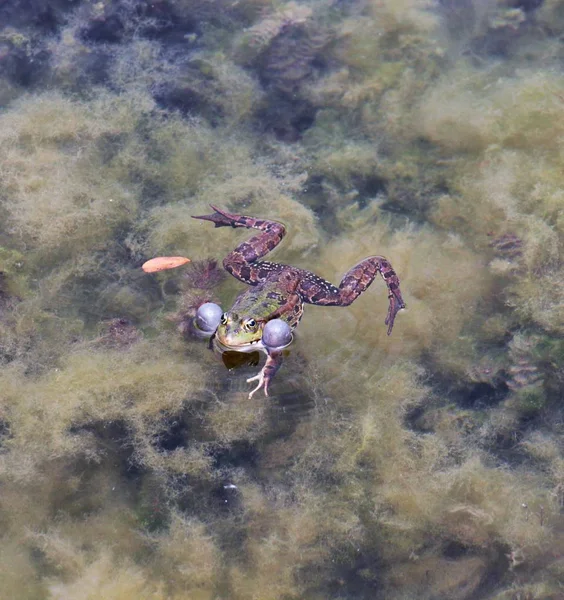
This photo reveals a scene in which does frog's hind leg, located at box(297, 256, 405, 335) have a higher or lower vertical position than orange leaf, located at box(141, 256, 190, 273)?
lower

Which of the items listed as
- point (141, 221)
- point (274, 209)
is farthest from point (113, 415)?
point (274, 209)

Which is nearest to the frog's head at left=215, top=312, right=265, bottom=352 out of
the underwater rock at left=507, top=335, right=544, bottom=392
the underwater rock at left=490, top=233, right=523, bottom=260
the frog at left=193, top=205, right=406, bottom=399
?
the frog at left=193, top=205, right=406, bottom=399

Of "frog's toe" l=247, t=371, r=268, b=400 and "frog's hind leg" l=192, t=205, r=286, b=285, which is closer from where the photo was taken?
"frog's toe" l=247, t=371, r=268, b=400

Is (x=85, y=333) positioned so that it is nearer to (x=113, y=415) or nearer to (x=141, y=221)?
(x=113, y=415)

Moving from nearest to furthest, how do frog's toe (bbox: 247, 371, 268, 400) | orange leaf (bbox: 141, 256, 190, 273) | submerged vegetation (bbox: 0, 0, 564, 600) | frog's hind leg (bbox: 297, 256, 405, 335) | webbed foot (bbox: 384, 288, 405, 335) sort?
submerged vegetation (bbox: 0, 0, 564, 600) < frog's toe (bbox: 247, 371, 268, 400) < webbed foot (bbox: 384, 288, 405, 335) < frog's hind leg (bbox: 297, 256, 405, 335) < orange leaf (bbox: 141, 256, 190, 273)

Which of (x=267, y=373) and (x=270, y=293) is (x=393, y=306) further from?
(x=267, y=373)

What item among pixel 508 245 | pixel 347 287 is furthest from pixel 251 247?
pixel 508 245

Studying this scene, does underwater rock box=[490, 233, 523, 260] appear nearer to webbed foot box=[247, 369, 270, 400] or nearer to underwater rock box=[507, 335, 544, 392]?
underwater rock box=[507, 335, 544, 392]

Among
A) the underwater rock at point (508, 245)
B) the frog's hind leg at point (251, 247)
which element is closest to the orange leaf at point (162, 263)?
the frog's hind leg at point (251, 247)

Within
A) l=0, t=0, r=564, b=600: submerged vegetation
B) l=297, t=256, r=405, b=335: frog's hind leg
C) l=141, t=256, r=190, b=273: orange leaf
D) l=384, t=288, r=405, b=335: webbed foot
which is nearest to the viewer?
l=0, t=0, r=564, b=600: submerged vegetation

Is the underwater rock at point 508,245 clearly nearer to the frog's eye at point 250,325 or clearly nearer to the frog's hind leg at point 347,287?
the frog's hind leg at point 347,287
